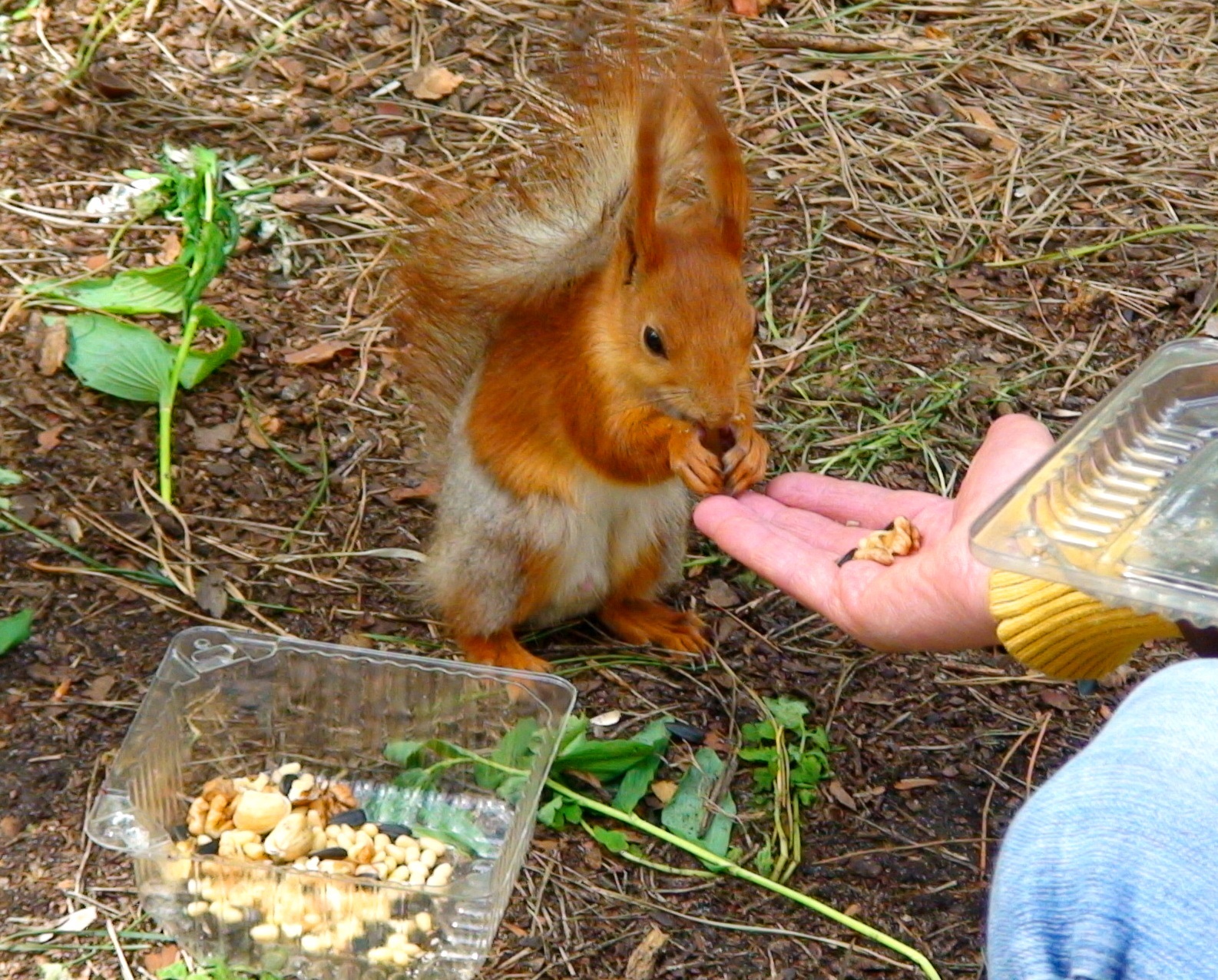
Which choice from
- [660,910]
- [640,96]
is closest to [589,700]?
[660,910]

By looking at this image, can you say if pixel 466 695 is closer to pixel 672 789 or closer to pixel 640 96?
pixel 672 789

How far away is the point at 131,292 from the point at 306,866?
1.31 metres

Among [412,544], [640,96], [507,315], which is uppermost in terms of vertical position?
[640,96]

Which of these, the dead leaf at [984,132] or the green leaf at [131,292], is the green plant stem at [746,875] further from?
the dead leaf at [984,132]

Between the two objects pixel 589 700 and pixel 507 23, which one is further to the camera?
pixel 507 23

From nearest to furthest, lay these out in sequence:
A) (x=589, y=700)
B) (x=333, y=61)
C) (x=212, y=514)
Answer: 1. (x=589, y=700)
2. (x=212, y=514)
3. (x=333, y=61)

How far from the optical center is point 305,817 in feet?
6.79

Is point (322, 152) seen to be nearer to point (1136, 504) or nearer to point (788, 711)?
point (788, 711)

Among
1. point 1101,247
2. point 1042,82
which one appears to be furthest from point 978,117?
point 1101,247

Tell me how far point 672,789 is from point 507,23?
6.97 feet

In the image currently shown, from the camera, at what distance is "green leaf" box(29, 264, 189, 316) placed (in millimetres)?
2820

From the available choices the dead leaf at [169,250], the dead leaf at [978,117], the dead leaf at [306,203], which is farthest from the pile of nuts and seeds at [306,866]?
the dead leaf at [978,117]

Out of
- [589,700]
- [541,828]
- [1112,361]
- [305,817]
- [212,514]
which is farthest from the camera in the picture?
[1112,361]

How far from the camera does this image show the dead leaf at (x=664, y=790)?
7.49ft
